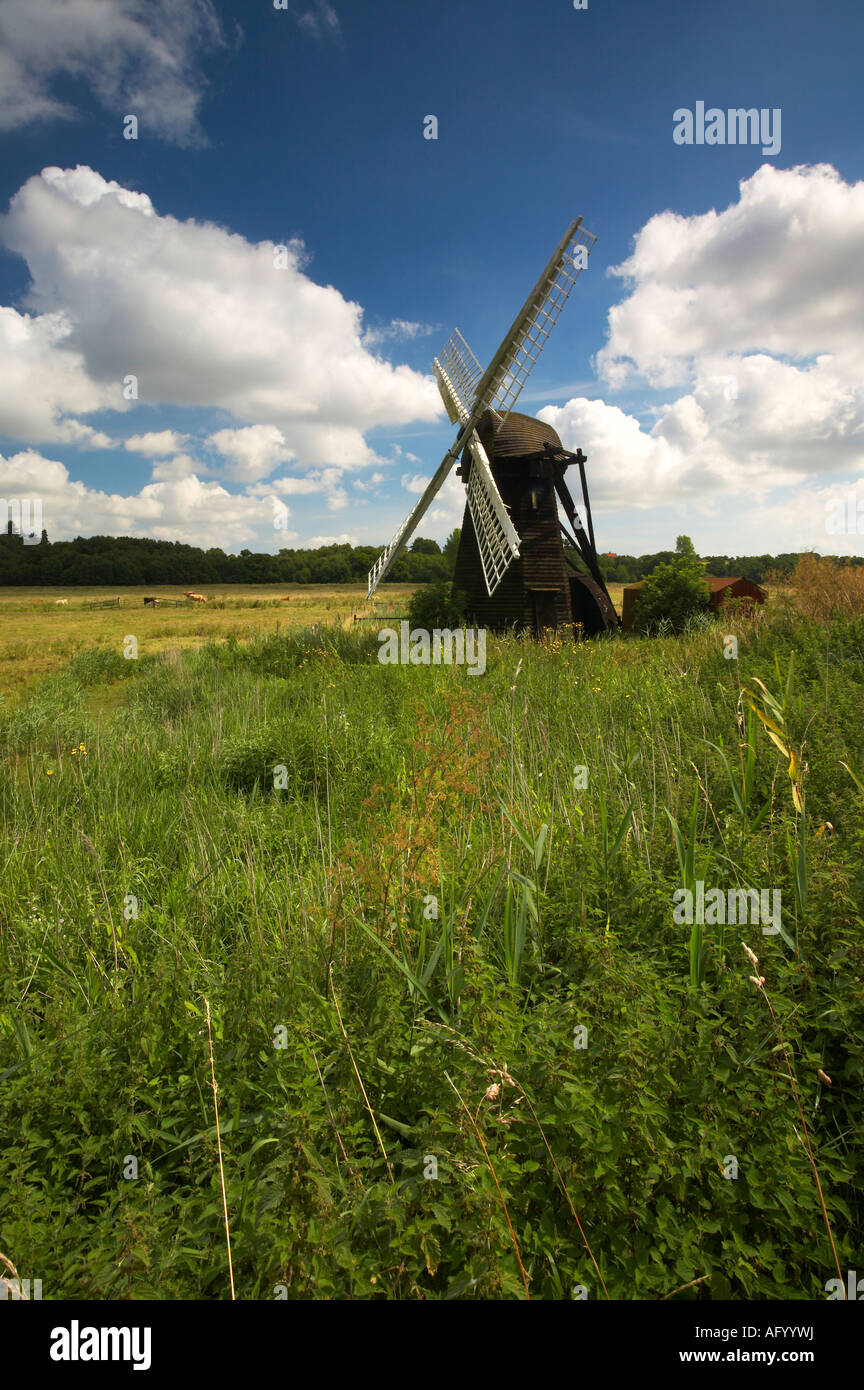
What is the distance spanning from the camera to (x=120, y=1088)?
2498 mm

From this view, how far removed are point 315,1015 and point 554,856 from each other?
182 centimetres

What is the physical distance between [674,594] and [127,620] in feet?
116

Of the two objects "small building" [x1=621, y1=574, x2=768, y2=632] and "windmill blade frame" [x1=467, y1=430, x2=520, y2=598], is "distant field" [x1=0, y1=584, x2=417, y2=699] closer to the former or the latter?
"windmill blade frame" [x1=467, y1=430, x2=520, y2=598]

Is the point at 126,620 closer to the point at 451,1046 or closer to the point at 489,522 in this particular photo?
the point at 489,522

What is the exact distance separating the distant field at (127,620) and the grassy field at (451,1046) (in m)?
14.7

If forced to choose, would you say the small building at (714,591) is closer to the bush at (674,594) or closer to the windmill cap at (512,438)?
the bush at (674,594)

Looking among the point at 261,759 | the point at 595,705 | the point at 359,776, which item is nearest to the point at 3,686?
the point at 261,759

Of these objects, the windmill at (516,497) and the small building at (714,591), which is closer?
the windmill at (516,497)

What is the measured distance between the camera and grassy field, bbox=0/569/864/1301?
184 cm

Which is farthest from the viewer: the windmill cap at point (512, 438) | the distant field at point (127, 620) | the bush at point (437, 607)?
the distant field at point (127, 620)

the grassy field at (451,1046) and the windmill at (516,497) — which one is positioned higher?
the windmill at (516,497)

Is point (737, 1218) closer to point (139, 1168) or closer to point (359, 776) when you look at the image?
point (139, 1168)

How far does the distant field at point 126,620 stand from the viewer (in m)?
23.4

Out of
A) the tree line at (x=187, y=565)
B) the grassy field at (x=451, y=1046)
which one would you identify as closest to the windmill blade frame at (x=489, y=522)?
the grassy field at (x=451, y=1046)
